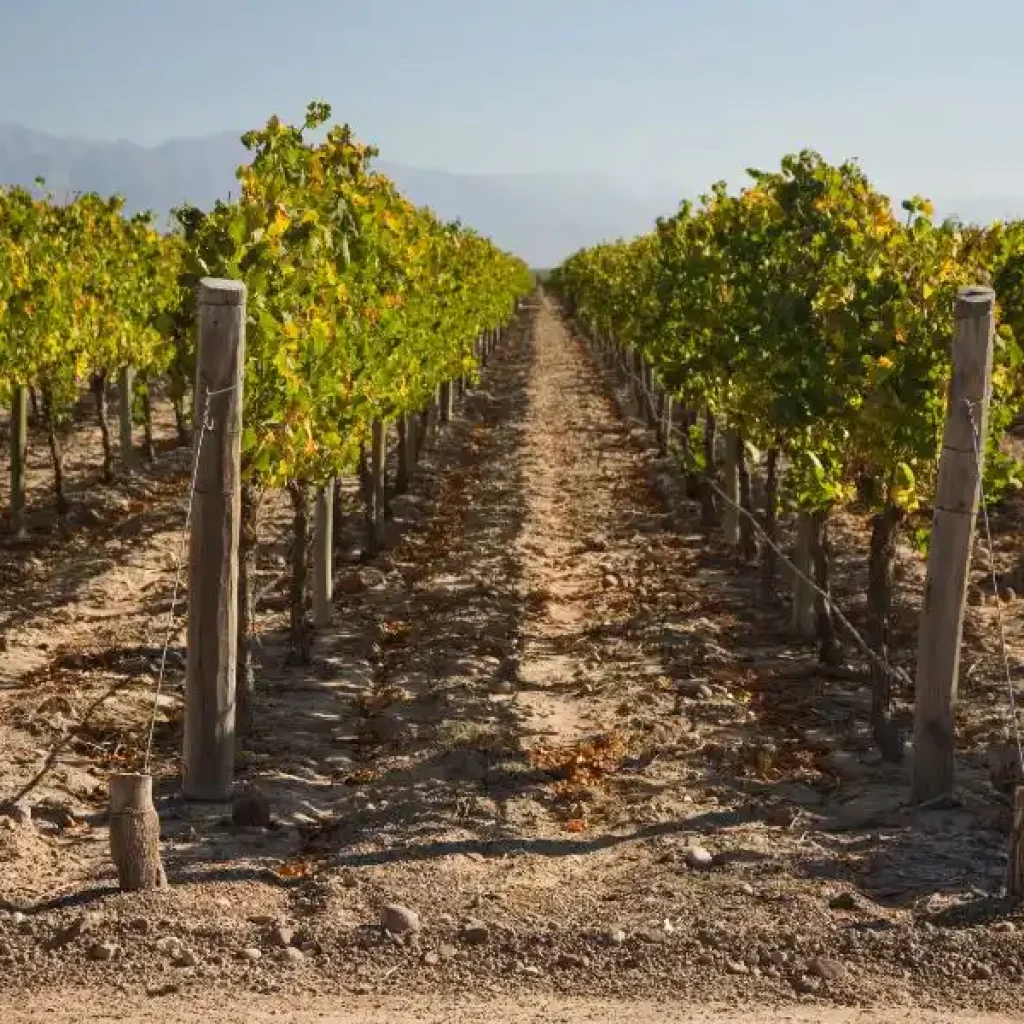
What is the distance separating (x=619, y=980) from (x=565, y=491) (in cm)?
1365

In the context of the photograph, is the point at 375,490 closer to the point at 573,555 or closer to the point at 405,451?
the point at 573,555

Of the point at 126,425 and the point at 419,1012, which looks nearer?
the point at 419,1012

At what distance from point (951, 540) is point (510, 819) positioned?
8.79 feet

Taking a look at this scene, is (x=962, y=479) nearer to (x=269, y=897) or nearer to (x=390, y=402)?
(x=269, y=897)

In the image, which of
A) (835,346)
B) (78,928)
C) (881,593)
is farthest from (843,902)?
(835,346)

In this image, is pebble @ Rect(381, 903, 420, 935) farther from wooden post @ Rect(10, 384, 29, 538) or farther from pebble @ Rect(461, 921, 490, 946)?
wooden post @ Rect(10, 384, 29, 538)

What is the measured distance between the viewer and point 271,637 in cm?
1167

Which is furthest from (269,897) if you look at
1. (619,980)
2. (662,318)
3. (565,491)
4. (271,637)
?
(565,491)

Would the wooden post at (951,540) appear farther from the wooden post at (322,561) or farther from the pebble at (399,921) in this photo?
the wooden post at (322,561)

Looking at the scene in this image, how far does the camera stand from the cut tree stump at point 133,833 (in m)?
6.08

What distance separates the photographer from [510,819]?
731 centimetres

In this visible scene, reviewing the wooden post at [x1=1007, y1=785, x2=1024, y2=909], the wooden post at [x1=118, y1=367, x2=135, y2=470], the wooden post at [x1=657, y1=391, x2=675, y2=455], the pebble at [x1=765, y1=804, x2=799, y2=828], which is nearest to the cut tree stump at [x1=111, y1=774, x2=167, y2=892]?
the pebble at [x1=765, y1=804, x2=799, y2=828]

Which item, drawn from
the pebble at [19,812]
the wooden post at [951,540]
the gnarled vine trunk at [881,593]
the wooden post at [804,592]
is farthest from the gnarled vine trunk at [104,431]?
the wooden post at [951,540]

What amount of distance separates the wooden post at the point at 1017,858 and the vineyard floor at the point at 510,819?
118mm
